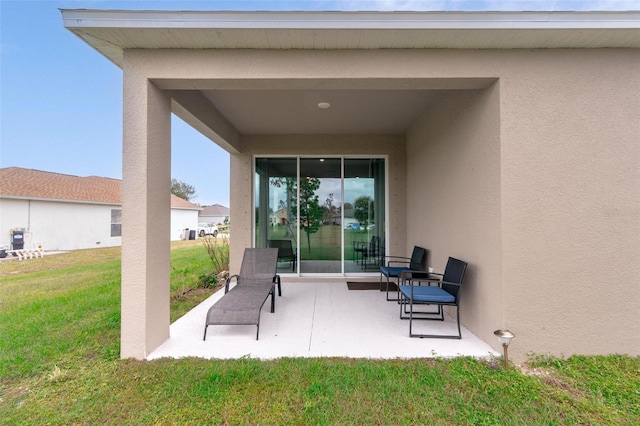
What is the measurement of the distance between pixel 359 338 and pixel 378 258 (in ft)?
10.5

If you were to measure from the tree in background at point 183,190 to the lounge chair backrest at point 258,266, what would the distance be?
40.1 metres

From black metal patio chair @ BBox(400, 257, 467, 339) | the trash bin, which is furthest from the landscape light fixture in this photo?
the trash bin

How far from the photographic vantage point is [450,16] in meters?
2.49

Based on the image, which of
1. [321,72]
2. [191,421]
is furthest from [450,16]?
[191,421]

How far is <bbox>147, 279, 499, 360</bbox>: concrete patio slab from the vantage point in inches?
114

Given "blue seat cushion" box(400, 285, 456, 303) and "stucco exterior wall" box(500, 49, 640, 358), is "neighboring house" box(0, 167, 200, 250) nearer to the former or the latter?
"blue seat cushion" box(400, 285, 456, 303)

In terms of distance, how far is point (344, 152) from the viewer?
607cm

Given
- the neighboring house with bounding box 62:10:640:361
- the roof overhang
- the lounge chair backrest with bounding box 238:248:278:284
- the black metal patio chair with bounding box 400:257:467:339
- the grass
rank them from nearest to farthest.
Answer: the grass, the roof overhang, the neighboring house with bounding box 62:10:640:361, the black metal patio chair with bounding box 400:257:467:339, the lounge chair backrest with bounding box 238:248:278:284

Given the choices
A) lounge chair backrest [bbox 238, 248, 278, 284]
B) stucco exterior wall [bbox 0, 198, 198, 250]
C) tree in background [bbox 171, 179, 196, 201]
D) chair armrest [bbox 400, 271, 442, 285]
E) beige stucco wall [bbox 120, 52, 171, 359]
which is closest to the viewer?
beige stucco wall [bbox 120, 52, 171, 359]

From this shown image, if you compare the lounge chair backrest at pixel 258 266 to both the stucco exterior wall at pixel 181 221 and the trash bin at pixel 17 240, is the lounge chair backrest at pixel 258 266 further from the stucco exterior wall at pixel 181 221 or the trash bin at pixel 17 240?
the stucco exterior wall at pixel 181 221

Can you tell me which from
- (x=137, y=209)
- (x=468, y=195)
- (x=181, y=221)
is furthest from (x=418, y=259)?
(x=181, y=221)

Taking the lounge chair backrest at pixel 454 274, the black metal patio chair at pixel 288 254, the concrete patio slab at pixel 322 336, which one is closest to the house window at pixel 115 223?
the black metal patio chair at pixel 288 254

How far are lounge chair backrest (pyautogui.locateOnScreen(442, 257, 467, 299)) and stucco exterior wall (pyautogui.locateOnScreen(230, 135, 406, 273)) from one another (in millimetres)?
2385

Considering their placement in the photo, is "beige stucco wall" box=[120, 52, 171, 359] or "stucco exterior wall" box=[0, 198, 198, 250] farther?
"stucco exterior wall" box=[0, 198, 198, 250]
